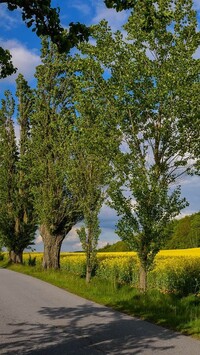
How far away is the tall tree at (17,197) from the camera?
1682 inches

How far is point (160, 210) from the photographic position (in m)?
15.8

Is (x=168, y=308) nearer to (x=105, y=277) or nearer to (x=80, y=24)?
(x=80, y=24)

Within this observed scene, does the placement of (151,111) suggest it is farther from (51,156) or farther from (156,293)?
(51,156)

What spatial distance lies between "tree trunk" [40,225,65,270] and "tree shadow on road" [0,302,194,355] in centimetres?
1948

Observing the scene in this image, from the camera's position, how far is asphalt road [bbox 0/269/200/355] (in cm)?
812

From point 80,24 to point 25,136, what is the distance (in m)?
37.4

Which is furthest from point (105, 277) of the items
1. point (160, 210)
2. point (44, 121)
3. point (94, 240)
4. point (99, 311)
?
point (44, 121)

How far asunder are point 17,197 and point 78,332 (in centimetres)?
3377

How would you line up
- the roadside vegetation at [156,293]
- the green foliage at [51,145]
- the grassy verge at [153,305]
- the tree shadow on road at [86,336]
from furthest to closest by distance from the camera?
the green foliage at [51,145], the roadside vegetation at [156,293], the grassy verge at [153,305], the tree shadow on road at [86,336]

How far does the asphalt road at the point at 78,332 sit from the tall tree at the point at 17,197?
28575 millimetres

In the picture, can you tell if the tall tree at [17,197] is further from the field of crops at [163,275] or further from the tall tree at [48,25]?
the tall tree at [48,25]

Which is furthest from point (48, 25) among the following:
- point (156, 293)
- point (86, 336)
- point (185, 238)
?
point (185, 238)

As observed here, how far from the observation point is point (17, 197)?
42562 millimetres

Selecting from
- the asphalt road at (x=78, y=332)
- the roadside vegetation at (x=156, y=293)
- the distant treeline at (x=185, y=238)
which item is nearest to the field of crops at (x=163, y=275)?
the roadside vegetation at (x=156, y=293)
